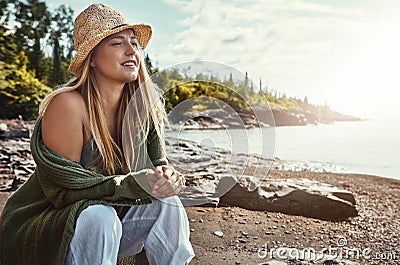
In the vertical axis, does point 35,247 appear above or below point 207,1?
below

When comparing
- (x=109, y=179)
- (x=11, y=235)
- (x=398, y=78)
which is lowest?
(x=11, y=235)

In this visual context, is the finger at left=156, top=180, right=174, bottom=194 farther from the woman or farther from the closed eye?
the closed eye

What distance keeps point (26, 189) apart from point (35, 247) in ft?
0.65

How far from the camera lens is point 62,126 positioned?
1.06 meters

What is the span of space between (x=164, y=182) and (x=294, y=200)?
141 centimetres

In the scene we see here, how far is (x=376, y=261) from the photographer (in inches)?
70.7

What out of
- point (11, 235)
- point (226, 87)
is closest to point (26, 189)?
point (11, 235)

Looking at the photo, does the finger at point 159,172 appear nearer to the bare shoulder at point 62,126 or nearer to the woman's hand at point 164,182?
the woman's hand at point 164,182

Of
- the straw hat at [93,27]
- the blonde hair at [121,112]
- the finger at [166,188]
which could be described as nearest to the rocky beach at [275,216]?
the blonde hair at [121,112]

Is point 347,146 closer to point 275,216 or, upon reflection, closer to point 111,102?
point 275,216

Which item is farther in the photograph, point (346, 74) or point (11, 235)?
point (346, 74)

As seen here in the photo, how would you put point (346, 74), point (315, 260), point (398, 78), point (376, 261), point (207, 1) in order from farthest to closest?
point (207, 1), point (346, 74), point (398, 78), point (376, 261), point (315, 260)

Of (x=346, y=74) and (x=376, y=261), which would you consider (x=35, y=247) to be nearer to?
(x=376, y=261)
